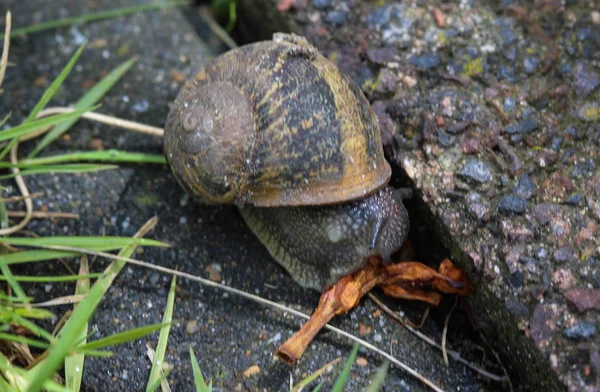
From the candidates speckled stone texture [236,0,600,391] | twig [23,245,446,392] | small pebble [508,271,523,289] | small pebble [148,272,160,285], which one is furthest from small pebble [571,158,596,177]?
small pebble [148,272,160,285]

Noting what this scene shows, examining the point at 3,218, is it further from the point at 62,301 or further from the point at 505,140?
the point at 505,140

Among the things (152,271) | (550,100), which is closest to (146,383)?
(152,271)

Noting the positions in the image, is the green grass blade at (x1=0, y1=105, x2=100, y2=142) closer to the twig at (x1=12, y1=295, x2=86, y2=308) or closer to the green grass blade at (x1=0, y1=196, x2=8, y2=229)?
the green grass blade at (x1=0, y1=196, x2=8, y2=229)

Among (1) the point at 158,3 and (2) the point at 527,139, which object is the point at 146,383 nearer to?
(2) the point at 527,139

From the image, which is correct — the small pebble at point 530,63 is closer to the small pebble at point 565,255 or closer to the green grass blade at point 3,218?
the small pebble at point 565,255

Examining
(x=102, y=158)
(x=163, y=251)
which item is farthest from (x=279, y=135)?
(x=102, y=158)

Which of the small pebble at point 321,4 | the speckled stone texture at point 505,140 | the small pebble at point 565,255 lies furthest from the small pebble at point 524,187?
the small pebble at point 321,4
